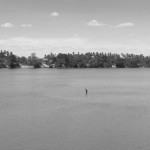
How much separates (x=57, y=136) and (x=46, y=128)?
386cm

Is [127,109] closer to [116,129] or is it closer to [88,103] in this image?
[88,103]

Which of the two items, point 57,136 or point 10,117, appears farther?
point 10,117

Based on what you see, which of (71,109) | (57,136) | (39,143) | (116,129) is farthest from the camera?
(71,109)

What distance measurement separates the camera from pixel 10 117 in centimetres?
4931

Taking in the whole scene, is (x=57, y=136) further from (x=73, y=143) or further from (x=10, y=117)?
(x=10, y=117)

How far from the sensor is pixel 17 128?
4219 centimetres

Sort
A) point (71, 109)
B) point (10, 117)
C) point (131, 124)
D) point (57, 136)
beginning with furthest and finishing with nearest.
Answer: point (71, 109)
point (10, 117)
point (131, 124)
point (57, 136)

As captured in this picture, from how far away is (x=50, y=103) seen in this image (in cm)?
6488

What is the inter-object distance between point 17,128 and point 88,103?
25.1 metres

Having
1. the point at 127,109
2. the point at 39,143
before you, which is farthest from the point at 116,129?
the point at 127,109

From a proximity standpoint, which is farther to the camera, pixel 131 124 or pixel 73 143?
pixel 131 124

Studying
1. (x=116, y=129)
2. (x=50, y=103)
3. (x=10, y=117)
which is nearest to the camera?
(x=116, y=129)

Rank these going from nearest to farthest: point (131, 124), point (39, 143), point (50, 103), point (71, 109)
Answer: point (39, 143) → point (131, 124) → point (71, 109) → point (50, 103)


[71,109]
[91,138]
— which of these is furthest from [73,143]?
[71,109]
